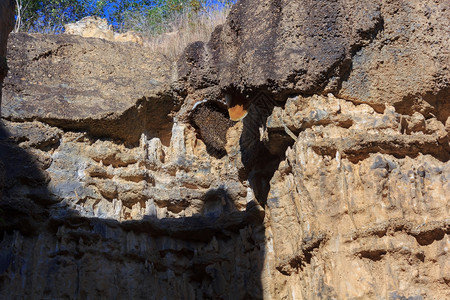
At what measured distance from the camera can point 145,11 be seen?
14.5 meters

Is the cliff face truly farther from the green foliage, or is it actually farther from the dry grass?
the green foliage

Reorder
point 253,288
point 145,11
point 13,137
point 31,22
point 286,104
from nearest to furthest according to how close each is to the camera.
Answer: point 286,104, point 253,288, point 13,137, point 31,22, point 145,11

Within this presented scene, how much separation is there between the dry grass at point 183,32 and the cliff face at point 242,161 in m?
2.01

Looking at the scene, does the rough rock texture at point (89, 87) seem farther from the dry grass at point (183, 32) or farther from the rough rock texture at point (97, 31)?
the rough rock texture at point (97, 31)

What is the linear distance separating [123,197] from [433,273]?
3871mm

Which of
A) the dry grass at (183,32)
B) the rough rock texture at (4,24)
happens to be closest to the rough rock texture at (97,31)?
the dry grass at (183,32)

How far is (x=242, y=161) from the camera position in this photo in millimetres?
8008

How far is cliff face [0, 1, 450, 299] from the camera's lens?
5.79m

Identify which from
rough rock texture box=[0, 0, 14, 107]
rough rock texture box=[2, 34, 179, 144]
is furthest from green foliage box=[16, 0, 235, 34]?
rough rock texture box=[0, 0, 14, 107]

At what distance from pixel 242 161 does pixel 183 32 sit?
431 centimetres

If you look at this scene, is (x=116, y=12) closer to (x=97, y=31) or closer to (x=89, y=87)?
(x=97, y=31)

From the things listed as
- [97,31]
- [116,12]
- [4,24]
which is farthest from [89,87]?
[116,12]

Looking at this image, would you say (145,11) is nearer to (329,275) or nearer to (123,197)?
(123,197)

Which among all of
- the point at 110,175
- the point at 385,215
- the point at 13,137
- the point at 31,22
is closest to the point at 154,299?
the point at 110,175
